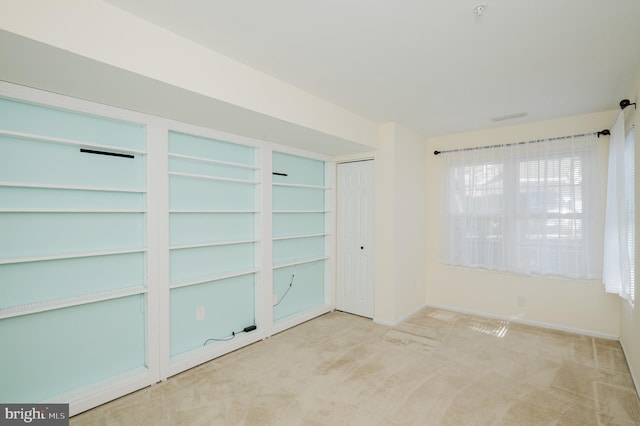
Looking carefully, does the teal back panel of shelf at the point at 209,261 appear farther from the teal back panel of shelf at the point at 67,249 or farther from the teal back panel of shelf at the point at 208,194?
the teal back panel of shelf at the point at 208,194

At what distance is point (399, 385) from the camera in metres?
2.49

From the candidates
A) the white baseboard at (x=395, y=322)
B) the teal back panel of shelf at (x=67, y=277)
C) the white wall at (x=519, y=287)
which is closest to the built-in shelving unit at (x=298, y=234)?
the white baseboard at (x=395, y=322)

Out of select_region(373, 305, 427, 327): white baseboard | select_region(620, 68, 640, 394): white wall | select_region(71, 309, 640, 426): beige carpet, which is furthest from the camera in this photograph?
select_region(373, 305, 427, 327): white baseboard

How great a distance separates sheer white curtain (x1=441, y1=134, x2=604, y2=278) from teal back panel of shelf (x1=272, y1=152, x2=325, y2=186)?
187 cm

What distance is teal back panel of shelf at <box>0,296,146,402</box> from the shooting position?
2.00 m

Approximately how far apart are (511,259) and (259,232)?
3.23 m

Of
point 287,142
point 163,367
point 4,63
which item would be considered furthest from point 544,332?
point 4,63

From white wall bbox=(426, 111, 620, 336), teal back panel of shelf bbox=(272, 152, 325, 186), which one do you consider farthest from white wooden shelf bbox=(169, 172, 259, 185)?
white wall bbox=(426, 111, 620, 336)

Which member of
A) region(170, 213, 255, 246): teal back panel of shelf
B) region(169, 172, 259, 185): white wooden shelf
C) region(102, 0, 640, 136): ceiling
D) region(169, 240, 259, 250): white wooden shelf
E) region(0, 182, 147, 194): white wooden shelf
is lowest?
region(169, 240, 259, 250): white wooden shelf

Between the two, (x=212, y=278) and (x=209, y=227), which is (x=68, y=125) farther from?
(x=212, y=278)

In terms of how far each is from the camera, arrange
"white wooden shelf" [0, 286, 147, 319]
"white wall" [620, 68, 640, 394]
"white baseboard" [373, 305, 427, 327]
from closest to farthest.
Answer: "white wooden shelf" [0, 286, 147, 319]
"white wall" [620, 68, 640, 394]
"white baseboard" [373, 305, 427, 327]

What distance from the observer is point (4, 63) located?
166cm

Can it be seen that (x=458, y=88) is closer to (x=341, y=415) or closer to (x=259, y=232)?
(x=259, y=232)

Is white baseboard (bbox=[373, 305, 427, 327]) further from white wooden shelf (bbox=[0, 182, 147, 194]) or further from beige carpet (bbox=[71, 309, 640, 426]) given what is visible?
white wooden shelf (bbox=[0, 182, 147, 194])
